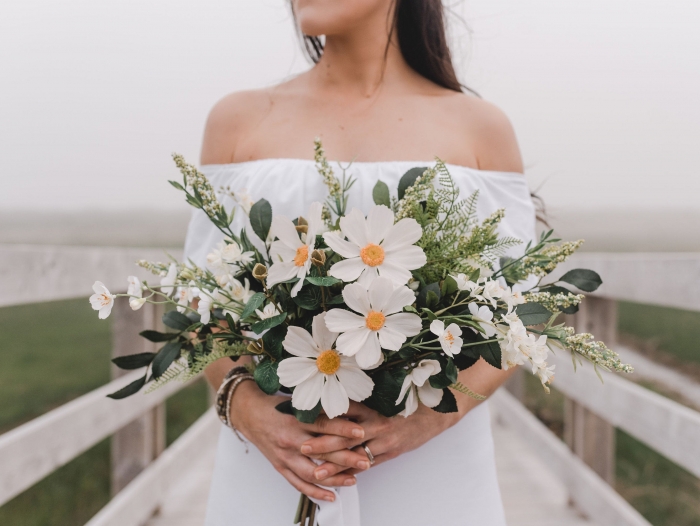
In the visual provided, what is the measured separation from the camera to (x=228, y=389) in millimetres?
1008

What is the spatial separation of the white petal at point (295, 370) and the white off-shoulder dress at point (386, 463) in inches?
18.0

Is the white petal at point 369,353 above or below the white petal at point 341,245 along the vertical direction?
below

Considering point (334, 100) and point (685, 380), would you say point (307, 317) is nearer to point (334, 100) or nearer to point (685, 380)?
point (334, 100)

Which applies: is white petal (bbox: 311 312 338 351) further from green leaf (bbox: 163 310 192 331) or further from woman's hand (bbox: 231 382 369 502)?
green leaf (bbox: 163 310 192 331)

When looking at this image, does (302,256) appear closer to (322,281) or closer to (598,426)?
(322,281)

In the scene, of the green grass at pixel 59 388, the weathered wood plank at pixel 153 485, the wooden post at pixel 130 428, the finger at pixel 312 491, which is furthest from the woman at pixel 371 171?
the green grass at pixel 59 388

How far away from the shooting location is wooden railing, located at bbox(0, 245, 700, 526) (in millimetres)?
1381

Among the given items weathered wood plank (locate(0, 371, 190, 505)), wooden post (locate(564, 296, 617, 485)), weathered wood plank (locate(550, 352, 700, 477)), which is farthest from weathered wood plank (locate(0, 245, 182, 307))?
wooden post (locate(564, 296, 617, 485))

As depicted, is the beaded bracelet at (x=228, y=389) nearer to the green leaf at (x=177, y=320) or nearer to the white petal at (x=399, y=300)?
the green leaf at (x=177, y=320)

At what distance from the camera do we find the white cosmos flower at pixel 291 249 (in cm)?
71

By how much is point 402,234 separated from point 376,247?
4 centimetres

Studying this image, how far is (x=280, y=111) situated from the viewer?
1.35 m

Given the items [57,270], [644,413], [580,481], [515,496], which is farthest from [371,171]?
Result: [515,496]

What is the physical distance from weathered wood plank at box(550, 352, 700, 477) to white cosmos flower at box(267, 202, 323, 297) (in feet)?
3.09
